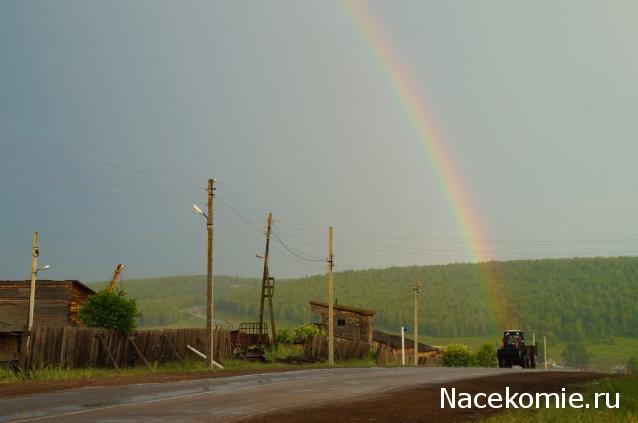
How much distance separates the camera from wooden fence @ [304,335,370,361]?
54750mm

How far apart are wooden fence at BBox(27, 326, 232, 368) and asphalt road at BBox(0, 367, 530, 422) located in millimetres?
10415

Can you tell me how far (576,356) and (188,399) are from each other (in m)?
143

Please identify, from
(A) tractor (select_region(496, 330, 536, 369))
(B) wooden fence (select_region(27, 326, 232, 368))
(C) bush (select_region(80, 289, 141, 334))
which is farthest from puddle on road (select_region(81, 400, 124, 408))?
(A) tractor (select_region(496, 330, 536, 369))

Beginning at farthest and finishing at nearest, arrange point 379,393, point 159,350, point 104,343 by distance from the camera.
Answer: point 159,350, point 104,343, point 379,393

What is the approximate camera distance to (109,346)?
36.4 m

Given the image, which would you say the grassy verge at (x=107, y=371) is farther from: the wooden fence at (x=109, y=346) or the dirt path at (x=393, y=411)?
the dirt path at (x=393, y=411)

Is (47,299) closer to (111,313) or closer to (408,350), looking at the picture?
(111,313)

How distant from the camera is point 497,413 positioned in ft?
58.0

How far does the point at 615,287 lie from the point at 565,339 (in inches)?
1288

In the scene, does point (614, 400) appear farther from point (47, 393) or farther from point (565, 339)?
point (565, 339)

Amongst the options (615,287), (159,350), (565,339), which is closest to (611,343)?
(565,339)

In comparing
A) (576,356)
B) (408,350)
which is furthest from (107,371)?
(576,356)
